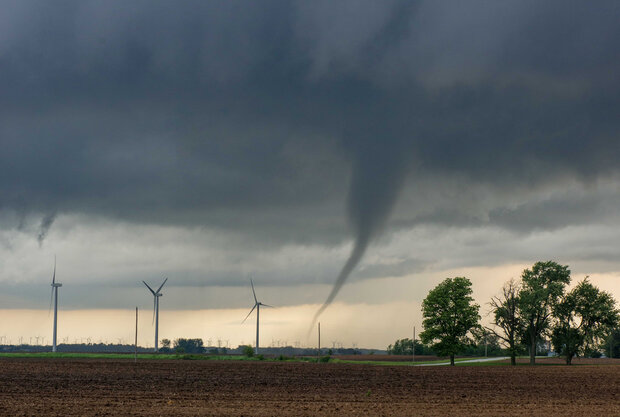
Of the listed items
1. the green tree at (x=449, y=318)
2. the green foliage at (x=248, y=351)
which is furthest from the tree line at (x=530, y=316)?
the green foliage at (x=248, y=351)

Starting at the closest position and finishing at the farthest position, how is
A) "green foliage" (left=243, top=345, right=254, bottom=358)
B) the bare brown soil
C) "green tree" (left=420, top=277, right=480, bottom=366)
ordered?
the bare brown soil → "green tree" (left=420, top=277, right=480, bottom=366) → "green foliage" (left=243, top=345, right=254, bottom=358)

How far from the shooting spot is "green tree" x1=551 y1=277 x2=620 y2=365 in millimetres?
142750

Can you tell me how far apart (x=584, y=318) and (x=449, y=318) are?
29.9 m

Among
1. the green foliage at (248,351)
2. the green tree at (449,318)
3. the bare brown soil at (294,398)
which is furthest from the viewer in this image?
the green foliage at (248,351)

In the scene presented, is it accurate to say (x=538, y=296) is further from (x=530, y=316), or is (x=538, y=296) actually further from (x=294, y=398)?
(x=294, y=398)

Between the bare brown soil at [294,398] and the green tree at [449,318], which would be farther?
the green tree at [449,318]

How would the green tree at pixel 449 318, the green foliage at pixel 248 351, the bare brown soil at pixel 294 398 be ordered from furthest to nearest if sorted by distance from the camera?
1. the green foliage at pixel 248 351
2. the green tree at pixel 449 318
3. the bare brown soil at pixel 294 398

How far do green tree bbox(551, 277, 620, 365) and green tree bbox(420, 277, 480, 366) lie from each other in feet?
64.5

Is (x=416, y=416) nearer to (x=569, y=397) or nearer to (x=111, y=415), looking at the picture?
(x=111, y=415)

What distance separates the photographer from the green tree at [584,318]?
142750 millimetres

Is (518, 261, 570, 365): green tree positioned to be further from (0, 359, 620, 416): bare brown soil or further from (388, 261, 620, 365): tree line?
(0, 359, 620, 416): bare brown soil

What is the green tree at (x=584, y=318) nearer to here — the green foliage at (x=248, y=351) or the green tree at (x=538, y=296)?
the green tree at (x=538, y=296)

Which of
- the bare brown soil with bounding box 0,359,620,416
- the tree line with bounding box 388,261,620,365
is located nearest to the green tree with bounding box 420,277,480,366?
the tree line with bounding box 388,261,620,365

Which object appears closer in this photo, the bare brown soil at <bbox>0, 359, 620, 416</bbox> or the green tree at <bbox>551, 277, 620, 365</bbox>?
the bare brown soil at <bbox>0, 359, 620, 416</bbox>
